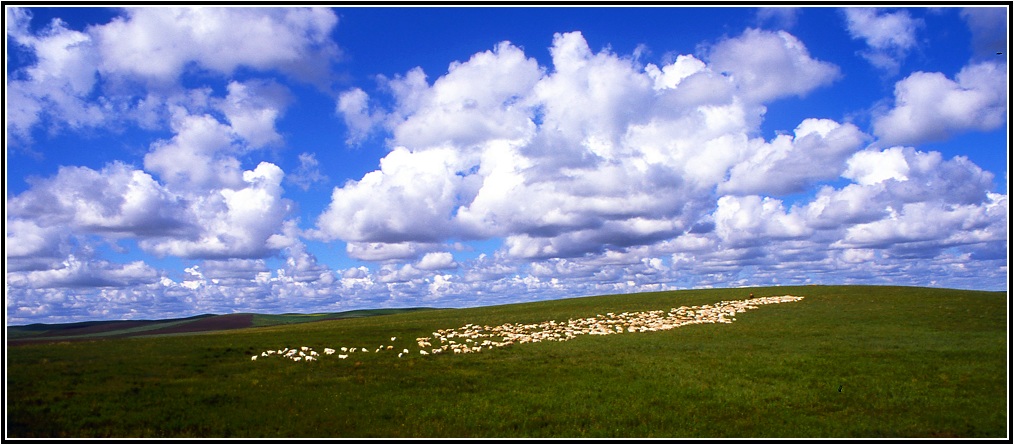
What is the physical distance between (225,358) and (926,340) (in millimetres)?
40678

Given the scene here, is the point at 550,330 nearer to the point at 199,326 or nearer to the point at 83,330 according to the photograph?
the point at 199,326

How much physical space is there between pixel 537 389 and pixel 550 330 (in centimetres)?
2089

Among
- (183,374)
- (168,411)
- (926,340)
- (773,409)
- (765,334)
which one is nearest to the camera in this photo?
(168,411)

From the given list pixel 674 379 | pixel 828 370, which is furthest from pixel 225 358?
pixel 828 370

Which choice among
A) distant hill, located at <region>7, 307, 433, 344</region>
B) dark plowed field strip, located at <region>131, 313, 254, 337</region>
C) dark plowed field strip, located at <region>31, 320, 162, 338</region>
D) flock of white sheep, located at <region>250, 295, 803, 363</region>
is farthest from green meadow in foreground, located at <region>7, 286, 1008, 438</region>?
dark plowed field strip, located at <region>31, 320, 162, 338</region>

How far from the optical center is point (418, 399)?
75.6 feet

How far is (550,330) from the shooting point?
149 ft

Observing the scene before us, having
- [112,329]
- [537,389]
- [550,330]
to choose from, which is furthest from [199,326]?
[537,389]

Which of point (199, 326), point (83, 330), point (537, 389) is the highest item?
point (83, 330)

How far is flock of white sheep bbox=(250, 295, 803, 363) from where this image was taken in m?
34.5

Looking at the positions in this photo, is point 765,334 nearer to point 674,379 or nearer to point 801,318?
point 801,318

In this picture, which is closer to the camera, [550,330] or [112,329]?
[550,330]

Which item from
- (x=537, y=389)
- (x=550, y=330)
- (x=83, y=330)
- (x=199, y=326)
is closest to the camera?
(x=537, y=389)

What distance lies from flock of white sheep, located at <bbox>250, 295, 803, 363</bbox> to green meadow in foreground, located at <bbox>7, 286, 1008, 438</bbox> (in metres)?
1.53
